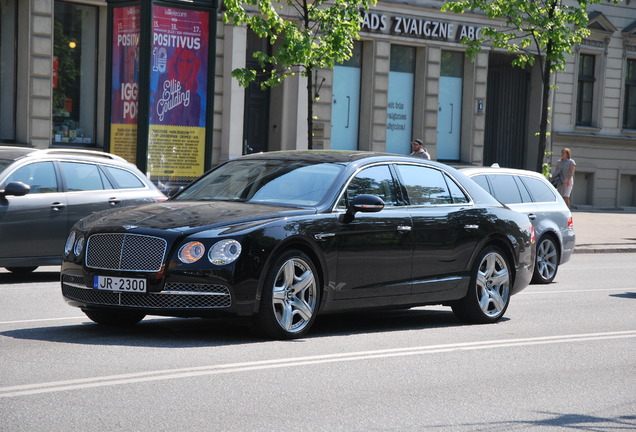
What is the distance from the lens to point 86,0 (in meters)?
25.1

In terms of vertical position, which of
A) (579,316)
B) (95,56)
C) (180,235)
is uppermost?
(95,56)

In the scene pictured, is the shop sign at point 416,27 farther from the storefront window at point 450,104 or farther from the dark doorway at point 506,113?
the dark doorway at point 506,113

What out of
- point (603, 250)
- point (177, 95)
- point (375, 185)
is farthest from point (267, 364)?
point (603, 250)

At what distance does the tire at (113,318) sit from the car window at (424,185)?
263 cm

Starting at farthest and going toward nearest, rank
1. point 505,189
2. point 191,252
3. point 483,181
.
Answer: point 505,189, point 483,181, point 191,252

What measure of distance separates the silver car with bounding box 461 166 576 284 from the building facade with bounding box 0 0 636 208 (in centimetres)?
695

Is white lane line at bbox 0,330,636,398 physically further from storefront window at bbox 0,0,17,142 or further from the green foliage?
storefront window at bbox 0,0,17,142

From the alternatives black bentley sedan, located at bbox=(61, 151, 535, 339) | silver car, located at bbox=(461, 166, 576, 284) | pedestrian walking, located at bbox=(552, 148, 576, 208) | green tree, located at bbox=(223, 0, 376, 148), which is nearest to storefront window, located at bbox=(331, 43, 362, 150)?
pedestrian walking, located at bbox=(552, 148, 576, 208)

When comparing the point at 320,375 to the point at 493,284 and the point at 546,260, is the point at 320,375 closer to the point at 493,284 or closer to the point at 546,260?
the point at 493,284

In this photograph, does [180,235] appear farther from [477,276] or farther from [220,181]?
[477,276]

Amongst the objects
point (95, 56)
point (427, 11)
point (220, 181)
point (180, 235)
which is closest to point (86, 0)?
point (95, 56)

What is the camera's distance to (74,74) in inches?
996

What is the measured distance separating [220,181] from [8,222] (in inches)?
158

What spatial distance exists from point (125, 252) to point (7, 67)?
1665cm
